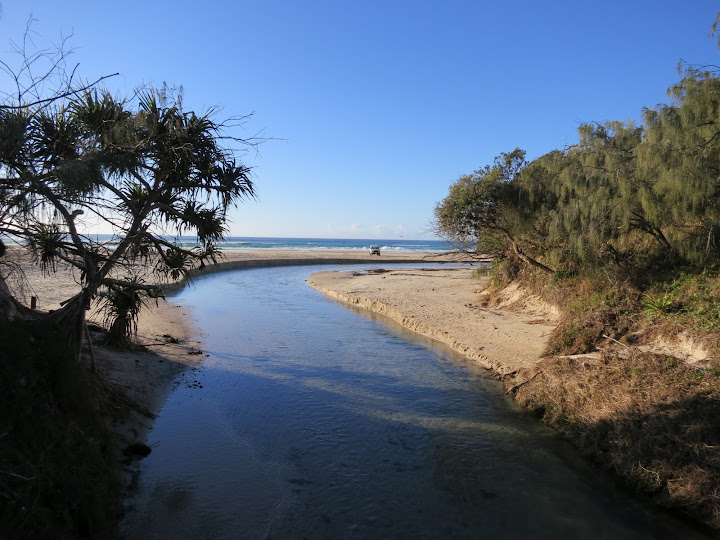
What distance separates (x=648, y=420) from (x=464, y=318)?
33.5 ft

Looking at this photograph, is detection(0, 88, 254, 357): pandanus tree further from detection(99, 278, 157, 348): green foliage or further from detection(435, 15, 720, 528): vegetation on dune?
detection(435, 15, 720, 528): vegetation on dune

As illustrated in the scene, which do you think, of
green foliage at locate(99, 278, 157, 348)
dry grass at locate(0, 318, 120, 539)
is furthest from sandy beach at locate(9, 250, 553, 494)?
dry grass at locate(0, 318, 120, 539)

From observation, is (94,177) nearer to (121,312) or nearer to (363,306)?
(121,312)

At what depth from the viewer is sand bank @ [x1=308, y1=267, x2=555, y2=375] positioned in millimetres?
11977

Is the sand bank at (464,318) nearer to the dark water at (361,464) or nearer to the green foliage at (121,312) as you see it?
the dark water at (361,464)

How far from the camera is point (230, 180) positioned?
6.70 m

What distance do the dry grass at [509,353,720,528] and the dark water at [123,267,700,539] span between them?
33 cm

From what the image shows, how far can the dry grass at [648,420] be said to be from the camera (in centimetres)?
546

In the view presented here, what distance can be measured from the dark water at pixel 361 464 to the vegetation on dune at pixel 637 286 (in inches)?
21.9

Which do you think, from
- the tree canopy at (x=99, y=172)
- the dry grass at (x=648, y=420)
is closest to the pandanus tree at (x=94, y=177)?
the tree canopy at (x=99, y=172)

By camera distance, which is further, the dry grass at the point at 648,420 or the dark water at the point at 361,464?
the dry grass at the point at 648,420

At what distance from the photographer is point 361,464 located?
21.9ft

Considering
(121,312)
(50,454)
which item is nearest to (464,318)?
(121,312)

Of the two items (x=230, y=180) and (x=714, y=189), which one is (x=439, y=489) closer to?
(x=230, y=180)
